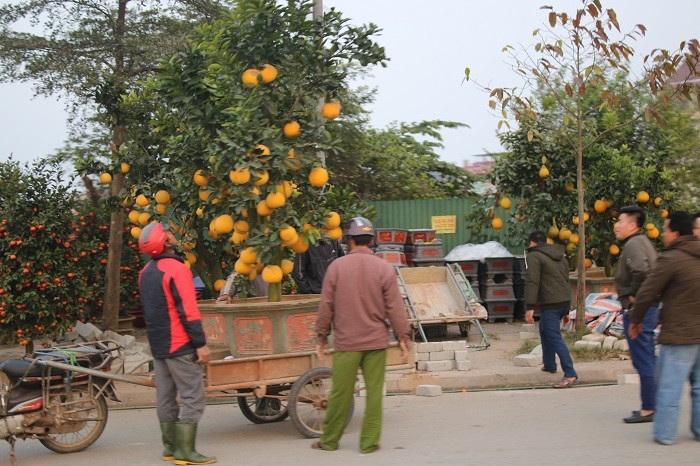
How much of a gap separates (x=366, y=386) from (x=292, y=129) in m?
2.63

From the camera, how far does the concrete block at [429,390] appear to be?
1009 centimetres

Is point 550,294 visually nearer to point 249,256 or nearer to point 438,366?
point 438,366

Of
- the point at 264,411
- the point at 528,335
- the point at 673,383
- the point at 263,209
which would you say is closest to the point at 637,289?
the point at 673,383

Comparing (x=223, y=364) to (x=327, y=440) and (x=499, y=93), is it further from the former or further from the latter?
(x=499, y=93)

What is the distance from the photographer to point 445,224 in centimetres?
1778

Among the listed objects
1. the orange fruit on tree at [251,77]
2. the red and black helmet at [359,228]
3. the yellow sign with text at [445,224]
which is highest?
the orange fruit on tree at [251,77]

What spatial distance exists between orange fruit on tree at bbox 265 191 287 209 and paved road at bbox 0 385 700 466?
2.01 m

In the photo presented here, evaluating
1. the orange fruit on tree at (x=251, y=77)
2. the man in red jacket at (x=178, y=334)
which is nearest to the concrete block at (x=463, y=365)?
the orange fruit on tree at (x=251, y=77)

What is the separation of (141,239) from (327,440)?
2109 mm

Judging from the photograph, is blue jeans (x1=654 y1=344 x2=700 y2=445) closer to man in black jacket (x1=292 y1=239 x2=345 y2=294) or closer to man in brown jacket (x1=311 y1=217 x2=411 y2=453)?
man in brown jacket (x1=311 y1=217 x2=411 y2=453)

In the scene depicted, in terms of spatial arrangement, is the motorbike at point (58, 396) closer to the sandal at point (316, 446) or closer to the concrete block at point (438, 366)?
the sandal at point (316, 446)

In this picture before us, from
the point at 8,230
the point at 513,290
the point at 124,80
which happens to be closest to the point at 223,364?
the point at 8,230

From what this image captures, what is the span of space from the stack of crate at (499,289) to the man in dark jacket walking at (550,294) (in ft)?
19.8

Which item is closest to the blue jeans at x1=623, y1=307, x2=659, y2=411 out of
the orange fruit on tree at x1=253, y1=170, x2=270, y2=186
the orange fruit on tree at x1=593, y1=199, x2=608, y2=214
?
the orange fruit on tree at x1=253, y1=170, x2=270, y2=186
